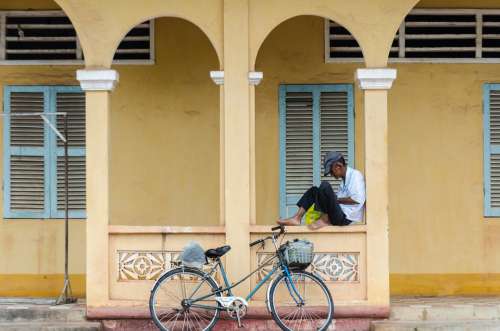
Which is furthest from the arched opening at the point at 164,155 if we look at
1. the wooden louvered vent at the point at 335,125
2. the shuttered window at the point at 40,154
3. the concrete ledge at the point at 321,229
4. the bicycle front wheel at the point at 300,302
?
the bicycle front wheel at the point at 300,302

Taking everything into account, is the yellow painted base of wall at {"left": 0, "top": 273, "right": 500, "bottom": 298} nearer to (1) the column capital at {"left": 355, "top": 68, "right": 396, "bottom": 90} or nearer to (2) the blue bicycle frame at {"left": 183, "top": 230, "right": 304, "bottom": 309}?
(2) the blue bicycle frame at {"left": 183, "top": 230, "right": 304, "bottom": 309}

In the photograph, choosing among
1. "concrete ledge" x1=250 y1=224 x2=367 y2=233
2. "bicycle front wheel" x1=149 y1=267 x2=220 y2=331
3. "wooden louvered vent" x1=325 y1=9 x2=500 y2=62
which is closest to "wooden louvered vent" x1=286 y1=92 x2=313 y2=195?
"wooden louvered vent" x1=325 y1=9 x2=500 y2=62

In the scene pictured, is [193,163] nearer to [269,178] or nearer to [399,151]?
[269,178]

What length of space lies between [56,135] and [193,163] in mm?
1590

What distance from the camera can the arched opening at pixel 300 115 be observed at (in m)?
11.2

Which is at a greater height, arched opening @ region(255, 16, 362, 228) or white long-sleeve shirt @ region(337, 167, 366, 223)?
arched opening @ region(255, 16, 362, 228)

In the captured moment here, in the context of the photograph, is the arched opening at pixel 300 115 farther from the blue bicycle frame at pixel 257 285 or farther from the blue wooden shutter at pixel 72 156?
the blue wooden shutter at pixel 72 156

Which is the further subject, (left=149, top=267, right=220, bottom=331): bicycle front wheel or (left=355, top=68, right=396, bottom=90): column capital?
(left=355, top=68, right=396, bottom=90): column capital

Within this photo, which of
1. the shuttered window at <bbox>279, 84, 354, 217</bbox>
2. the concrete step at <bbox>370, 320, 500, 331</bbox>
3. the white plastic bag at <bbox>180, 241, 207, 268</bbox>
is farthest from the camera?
the shuttered window at <bbox>279, 84, 354, 217</bbox>

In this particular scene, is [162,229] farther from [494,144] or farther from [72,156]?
[494,144]

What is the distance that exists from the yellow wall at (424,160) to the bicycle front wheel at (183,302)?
1.72m

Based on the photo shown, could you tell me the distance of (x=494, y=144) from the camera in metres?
11.4

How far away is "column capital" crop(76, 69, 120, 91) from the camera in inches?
388

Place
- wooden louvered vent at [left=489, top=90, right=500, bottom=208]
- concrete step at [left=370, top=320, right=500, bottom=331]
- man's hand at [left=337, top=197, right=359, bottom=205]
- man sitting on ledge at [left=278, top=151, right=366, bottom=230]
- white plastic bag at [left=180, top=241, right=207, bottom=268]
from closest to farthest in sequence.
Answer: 1. white plastic bag at [left=180, top=241, right=207, bottom=268]
2. concrete step at [left=370, top=320, right=500, bottom=331]
3. man sitting on ledge at [left=278, top=151, right=366, bottom=230]
4. man's hand at [left=337, top=197, right=359, bottom=205]
5. wooden louvered vent at [left=489, top=90, right=500, bottom=208]
